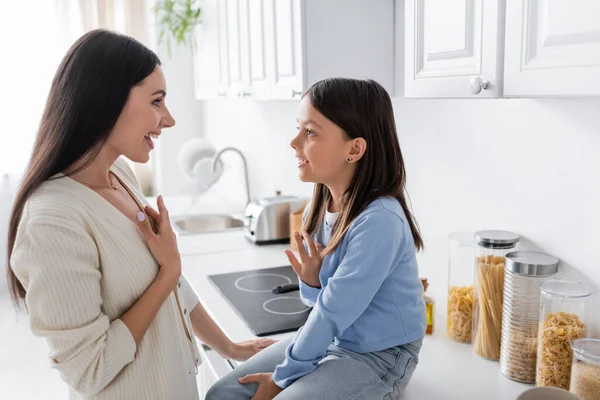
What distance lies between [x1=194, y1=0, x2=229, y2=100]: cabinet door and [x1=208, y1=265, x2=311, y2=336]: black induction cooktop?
97cm

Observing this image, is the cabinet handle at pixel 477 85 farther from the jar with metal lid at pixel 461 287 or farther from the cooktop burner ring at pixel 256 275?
the cooktop burner ring at pixel 256 275

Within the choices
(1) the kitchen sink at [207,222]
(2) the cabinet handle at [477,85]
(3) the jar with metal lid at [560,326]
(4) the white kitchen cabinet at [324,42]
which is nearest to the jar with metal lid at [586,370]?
(3) the jar with metal lid at [560,326]

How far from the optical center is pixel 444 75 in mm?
1082

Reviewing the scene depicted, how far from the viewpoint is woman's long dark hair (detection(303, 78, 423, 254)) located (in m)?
1.17

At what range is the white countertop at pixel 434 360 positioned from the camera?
1.19 m

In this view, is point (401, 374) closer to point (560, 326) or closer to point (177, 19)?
point (560, 326)

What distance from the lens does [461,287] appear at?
148 cm

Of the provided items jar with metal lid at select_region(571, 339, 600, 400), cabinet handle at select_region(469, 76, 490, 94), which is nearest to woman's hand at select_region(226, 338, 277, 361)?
jar with metal lid at select_region(571, 339, 600, 400)

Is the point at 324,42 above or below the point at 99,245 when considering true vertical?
above

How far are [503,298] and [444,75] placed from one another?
1.74 feet

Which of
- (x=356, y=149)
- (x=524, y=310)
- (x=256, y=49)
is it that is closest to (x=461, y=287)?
(x=524, y=310)

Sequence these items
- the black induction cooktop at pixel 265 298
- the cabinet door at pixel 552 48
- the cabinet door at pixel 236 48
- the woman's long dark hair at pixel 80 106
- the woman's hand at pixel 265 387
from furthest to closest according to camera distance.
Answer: the cabinet door at pixel 236 48
the black induction cooktop at pixel 265 298
the woman's hand at pixel 265 387
the woman's long dark hair at pixel 80 106
the cabinet door at pixel 552 48

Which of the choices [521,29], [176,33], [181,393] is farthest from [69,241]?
[176,33]

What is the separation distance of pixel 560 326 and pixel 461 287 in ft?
1.14
